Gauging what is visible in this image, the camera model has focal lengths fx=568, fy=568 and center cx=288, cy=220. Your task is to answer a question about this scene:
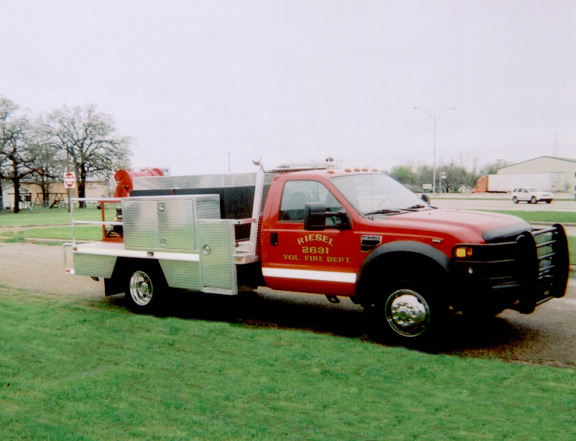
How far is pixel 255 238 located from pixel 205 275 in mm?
845

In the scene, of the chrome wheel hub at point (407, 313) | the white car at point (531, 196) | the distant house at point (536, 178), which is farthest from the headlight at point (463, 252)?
the distant house at point (536, 178)

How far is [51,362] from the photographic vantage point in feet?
19.0

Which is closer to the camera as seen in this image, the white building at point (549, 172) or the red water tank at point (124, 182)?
the red water tank at point (124, 182)

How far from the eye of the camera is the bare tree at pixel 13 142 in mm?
65312

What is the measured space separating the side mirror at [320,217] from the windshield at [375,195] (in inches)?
9.6

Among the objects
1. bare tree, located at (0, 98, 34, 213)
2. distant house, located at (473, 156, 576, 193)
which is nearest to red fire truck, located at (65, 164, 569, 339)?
distant house, located at (473, 156, 576, 193)

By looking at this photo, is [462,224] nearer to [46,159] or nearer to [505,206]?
[505,206]

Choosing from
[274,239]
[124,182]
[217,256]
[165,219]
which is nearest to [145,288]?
[165,219]

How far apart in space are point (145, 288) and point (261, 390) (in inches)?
164

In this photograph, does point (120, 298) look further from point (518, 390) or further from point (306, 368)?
point (518, 390)

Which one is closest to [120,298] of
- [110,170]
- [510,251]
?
[510,251]

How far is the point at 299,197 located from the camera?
7285 millimetres

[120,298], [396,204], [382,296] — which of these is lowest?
[120,298]

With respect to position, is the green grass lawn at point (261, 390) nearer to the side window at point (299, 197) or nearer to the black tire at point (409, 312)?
the black tire at point (409, 312)
